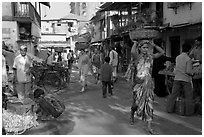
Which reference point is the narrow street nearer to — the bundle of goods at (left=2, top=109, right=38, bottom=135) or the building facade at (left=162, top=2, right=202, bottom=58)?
the bundle of goods at (left=2, top=109, right=38, bottom=135)

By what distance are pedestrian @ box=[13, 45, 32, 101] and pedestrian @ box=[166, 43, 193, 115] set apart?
3.59 metres

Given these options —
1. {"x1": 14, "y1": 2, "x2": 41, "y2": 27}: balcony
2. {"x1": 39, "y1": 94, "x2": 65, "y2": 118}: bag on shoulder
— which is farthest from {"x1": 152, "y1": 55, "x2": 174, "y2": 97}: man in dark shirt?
{"x1": 14, "y1": 2, "x2": 41, "y2": 27}: balcony

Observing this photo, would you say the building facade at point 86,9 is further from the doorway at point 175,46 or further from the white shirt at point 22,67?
the white shirt at point 22,67

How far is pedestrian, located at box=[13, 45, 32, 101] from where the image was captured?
7094 millimetres

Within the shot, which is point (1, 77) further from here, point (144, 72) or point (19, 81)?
point (144, 72)

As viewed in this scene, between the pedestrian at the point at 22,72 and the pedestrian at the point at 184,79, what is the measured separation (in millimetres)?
3593

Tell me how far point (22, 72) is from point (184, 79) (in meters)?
3.90

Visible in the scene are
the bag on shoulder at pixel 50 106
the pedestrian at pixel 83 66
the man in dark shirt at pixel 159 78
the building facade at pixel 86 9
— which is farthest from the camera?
the building facade at pixel 86 9

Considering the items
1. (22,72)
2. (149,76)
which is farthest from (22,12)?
(149,76)

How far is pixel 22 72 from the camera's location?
713 centimetres

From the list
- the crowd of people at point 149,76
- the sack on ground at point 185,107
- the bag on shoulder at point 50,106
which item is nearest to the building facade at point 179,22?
the crowd of people at point 149,76

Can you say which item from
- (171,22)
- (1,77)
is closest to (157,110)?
(1,77)

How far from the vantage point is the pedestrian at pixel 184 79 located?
7172 mm

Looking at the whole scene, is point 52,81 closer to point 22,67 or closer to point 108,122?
point 22,67
